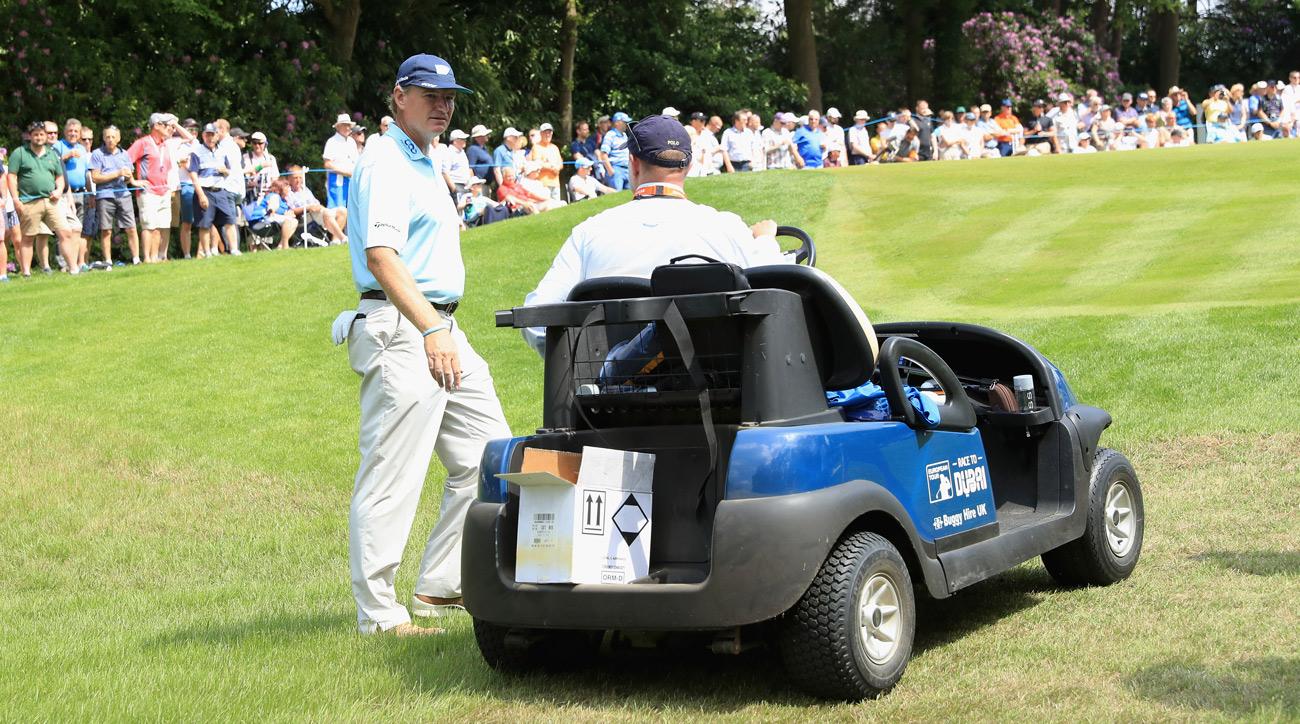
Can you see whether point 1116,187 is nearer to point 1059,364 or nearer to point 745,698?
point 1059,364

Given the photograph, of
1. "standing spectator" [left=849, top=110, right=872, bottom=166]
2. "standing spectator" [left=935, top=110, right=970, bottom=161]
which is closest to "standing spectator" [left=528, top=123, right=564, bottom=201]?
"standing spectator" [left=849, top=110, right=872, bottom=166]

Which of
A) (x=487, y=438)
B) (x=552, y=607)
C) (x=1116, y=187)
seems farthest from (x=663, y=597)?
(x=1116, y=187)

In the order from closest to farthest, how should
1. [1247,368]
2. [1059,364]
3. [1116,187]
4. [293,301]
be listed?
[1247,368]
[1059,364]
[293,301]
[1116,187]

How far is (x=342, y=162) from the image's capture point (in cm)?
2125

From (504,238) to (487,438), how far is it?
14.6m

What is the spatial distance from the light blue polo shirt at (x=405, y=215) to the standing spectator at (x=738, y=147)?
70.6 ft

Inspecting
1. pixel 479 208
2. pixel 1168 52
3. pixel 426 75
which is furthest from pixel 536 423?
pixel 1168 52

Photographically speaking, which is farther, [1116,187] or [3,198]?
[1116,187]

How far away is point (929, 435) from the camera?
17.2 feet

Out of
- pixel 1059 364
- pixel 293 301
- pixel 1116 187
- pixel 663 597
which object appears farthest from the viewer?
pixel 1116 187

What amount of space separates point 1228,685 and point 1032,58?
129 ft

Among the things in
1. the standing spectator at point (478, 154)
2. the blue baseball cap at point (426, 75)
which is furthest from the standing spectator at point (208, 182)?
the blue baseball cap at point (426, 75)

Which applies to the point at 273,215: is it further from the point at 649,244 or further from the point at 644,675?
the point at 644,675

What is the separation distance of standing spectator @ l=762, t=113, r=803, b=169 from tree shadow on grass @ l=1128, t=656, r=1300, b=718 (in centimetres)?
2384
